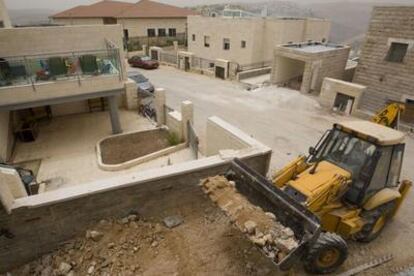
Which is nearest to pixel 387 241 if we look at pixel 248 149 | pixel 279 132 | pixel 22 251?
pixel 248 149

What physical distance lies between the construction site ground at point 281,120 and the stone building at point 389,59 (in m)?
3.58

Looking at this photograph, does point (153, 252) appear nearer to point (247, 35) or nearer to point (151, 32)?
point (247, 35)

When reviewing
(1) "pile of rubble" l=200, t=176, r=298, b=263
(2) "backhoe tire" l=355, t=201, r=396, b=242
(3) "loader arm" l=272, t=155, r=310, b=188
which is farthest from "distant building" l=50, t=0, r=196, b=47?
(2) "backhoe tire" l=355, t=201, r=396, b=242

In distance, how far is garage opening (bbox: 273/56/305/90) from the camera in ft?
63.6

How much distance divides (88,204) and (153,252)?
5.32 ft

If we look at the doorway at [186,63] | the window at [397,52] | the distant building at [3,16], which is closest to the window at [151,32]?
the doorway at [186,63]

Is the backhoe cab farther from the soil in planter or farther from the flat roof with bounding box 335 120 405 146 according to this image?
the soil in planter

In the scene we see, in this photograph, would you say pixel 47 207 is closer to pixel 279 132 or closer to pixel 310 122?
pixel 279 132

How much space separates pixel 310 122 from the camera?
1395 centimetres

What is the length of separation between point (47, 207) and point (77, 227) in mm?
773

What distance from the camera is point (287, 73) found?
66.9 feet

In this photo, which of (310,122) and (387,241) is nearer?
(387,241)

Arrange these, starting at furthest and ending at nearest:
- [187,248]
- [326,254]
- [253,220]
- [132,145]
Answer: [132,145] → [187,248] → [326,254] → [253,220]

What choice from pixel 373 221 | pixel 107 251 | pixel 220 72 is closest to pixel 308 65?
pixel 220 72
